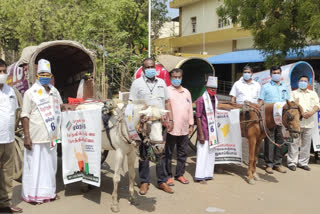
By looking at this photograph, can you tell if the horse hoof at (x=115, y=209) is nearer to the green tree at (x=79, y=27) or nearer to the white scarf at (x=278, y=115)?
the white scarf at (x=278, y=115)

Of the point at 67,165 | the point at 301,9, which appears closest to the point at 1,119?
the point at 67,165

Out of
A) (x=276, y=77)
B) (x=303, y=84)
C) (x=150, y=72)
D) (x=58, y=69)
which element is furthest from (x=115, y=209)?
(x=58, y=69)

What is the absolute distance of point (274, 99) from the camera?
5570mm

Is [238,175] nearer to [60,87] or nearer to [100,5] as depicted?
[60,87]

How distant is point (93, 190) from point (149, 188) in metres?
0.90

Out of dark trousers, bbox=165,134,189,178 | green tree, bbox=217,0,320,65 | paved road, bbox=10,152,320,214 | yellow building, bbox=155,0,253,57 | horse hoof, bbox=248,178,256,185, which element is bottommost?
paved road, bbox=10,152,320,214

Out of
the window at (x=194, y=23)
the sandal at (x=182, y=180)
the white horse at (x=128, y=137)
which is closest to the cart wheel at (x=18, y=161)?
the white horse at (x=128, y=137)

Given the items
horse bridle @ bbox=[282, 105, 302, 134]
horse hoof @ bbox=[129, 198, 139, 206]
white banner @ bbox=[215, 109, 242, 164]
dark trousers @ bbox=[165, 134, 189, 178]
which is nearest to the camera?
horse hoof @ bbox=[129, 198, 139, 206]

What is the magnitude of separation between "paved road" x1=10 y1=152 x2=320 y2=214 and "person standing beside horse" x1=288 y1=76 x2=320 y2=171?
49 centimetres

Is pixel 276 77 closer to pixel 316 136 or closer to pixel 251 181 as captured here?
pixel 316 136

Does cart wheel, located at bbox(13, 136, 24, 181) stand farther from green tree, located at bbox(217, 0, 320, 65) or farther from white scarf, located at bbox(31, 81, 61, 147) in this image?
green tree, located at bbox(217, 0, 320, 65)

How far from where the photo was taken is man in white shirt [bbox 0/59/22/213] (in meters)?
3.70

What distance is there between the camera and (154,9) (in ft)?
70.8

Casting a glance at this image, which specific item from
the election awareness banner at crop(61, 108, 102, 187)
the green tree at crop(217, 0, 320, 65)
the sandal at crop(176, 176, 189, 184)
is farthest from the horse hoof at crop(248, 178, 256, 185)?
the green tree at crop(217, 0, 320, 65)
